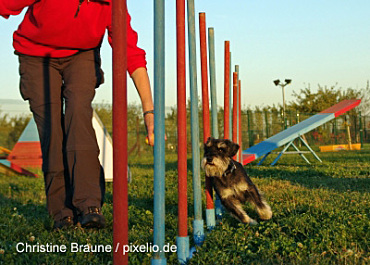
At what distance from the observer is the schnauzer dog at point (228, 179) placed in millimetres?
3896

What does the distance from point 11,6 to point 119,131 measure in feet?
5.79

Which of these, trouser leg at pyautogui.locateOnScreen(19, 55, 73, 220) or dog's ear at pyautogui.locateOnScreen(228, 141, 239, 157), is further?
dog's ear at pyautogui.locateOnScreen(228, 141, 239, 157)

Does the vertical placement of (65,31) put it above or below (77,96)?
above

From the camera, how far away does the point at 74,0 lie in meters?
3.01

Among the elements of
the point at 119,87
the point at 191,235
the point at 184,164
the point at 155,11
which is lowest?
the point at 191,235

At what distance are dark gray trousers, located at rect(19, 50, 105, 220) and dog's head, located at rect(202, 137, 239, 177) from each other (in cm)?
121

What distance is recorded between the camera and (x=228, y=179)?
4168 millimetres

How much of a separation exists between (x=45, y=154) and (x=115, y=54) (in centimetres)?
207

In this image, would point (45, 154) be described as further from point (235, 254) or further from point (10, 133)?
point (10, 133)

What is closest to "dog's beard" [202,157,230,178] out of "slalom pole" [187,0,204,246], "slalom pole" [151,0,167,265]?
"slalom pole" [187,0,204,246]

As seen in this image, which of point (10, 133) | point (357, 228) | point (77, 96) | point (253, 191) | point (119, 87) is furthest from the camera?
point (10, 133)

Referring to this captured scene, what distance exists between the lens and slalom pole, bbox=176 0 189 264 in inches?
96.3

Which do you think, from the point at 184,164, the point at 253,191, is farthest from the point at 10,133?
the point at 184,164

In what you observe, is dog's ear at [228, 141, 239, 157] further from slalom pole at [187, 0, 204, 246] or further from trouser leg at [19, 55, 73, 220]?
trouser leg at [19, 55, 73, 220]
